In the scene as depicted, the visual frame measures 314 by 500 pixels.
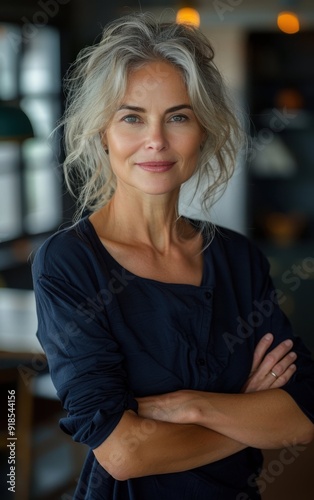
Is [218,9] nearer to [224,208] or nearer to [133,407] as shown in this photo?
[224,208]

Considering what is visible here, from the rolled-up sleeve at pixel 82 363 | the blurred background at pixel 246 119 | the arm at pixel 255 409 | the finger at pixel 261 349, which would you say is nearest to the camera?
the rolled-up sleeve at pixel 82 363

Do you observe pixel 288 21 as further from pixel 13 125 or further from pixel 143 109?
pixel 143 109

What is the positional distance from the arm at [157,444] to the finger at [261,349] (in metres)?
0.22

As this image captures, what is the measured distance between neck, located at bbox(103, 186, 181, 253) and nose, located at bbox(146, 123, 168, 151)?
0.52 feet

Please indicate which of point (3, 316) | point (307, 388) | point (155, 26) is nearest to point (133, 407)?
point (307, 388)

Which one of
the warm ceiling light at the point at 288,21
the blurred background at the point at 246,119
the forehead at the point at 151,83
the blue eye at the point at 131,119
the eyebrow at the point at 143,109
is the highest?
the warm ceiling light at the point at 288,21

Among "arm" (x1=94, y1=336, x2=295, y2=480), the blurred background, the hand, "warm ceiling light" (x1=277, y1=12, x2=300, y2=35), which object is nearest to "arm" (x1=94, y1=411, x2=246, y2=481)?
"arm" (x1=94, y1=336, x2=295, y2=480)

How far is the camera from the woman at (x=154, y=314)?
69.8 inches

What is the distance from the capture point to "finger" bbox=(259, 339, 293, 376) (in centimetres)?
204

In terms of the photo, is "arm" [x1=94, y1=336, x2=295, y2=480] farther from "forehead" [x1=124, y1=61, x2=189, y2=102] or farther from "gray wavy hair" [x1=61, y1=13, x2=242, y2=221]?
"forehead" [x1=124, y1=61, x2=189, y2=102]

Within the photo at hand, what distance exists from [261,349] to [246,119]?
4172 millimetres

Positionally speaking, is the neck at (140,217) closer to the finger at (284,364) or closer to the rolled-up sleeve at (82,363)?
the rolled-up sleeve at (82,363)

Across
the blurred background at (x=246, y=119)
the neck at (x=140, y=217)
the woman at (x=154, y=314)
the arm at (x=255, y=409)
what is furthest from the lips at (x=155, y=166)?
the blurred background at (x=246, y=119)

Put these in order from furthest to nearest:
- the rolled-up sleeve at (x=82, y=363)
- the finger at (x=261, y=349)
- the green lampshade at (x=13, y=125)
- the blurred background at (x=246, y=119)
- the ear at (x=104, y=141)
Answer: the blurred background at (x=246, y=119), the green lampshade at (x=13, y=125), the finger at (x=261, y=349), the ear at (x=104, y=141), the rolled-up sleeve at (x=82, y=363)
